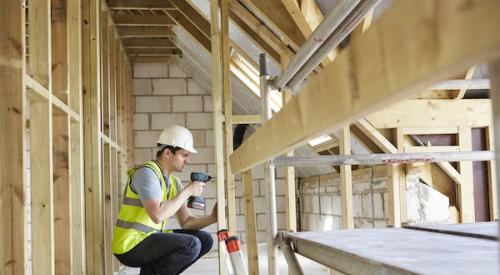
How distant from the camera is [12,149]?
232cm

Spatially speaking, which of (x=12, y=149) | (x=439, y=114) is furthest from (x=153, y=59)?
(x=12, y=149)

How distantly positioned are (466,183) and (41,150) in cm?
286

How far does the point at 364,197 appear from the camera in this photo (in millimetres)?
5773

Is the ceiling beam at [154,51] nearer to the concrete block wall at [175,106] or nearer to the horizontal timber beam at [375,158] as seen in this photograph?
the concrete block wall at [175,106]

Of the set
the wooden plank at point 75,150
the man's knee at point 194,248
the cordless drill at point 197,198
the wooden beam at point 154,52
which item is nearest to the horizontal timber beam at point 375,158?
the cordless drill at point 197,198

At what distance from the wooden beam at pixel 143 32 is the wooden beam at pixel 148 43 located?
18.4 inches

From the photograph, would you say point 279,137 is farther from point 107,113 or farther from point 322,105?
point 107,113

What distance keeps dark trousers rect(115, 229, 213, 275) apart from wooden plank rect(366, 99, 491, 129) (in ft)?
5.20

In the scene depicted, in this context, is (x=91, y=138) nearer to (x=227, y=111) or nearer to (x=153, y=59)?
(x=227, y=111)

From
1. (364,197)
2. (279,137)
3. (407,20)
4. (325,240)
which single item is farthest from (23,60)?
(364,197)

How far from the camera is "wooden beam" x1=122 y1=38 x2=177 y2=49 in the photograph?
751cm

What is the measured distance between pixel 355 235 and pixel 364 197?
13.2 feet

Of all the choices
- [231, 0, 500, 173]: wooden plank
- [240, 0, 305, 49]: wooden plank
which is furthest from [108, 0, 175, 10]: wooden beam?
[231, 0, 500, 173]: wooden plank

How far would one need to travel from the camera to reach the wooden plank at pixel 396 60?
424 mm
